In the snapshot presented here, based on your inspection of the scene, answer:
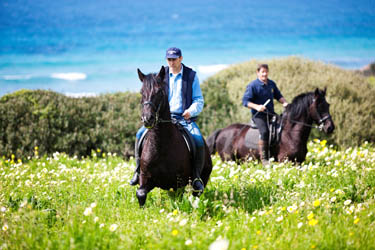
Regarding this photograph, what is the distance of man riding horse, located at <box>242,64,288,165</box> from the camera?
29.8 ft

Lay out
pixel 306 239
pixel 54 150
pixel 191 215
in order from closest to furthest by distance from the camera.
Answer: pixel 306 239 → pixel 191 215 → pixel 54 150

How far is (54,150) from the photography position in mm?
11734

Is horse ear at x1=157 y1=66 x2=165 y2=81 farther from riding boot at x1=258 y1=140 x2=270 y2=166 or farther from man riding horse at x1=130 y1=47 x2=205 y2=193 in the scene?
riding boot at x1=258 y1=140 x2=270 y2=166

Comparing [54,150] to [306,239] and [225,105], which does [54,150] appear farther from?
[306,239]

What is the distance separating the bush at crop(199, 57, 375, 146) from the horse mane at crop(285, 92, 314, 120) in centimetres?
413

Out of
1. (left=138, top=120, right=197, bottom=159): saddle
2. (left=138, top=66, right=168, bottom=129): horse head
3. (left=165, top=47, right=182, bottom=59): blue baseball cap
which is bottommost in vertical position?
(left=138, top=120, right=197, bottom=159): saddle

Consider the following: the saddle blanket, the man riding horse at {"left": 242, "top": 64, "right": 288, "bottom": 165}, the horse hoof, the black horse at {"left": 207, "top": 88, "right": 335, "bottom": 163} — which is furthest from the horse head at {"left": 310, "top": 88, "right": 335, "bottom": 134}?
the horse hoof

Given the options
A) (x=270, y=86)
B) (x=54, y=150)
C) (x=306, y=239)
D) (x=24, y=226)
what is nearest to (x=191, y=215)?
(x=306, y=239)

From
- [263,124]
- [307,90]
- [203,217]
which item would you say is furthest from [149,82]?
[307,90]

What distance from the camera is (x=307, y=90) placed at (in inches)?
535

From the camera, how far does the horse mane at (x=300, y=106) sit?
29.5 feet

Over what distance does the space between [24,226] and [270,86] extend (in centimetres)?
702

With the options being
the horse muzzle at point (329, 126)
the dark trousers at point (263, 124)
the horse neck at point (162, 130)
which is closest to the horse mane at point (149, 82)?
the horse neck at point (162, 130)

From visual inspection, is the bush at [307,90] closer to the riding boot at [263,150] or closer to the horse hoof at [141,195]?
the riding boot at [263,150]
